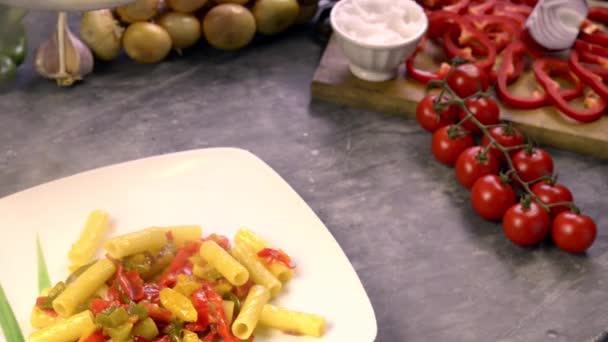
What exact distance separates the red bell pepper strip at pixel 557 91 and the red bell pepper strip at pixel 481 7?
22cm

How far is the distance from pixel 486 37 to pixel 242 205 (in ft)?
2.81

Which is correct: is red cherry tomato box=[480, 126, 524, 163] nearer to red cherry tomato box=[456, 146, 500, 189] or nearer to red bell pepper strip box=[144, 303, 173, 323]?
red cherry tomato box=[456, 146, 500, 189]

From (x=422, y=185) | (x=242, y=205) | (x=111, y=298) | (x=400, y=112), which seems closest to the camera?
(x=111, y=298)

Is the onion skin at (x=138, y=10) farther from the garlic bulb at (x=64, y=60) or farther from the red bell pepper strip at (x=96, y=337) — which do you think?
the red bell pepper strip at (x=96, y=337)

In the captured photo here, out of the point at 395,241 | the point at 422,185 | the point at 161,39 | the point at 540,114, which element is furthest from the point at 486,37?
the point at 161,39

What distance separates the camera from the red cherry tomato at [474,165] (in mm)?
1760

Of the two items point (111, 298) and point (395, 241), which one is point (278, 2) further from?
point (111, 298)

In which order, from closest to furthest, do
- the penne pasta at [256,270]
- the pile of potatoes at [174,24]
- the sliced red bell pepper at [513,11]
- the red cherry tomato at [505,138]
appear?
the penne pasta at [256,270] → the red cherry tomato at [505,138] → the pile of potatoes at [174,24] → the sliced red bell pepper at [513,11]

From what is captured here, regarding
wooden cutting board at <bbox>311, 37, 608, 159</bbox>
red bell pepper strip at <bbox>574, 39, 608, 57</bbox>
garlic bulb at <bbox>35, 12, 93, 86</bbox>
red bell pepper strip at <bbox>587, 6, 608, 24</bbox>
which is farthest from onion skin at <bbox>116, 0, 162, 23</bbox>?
red bell pepper strip at <bbox>587, 6, 608, 24</bbox>

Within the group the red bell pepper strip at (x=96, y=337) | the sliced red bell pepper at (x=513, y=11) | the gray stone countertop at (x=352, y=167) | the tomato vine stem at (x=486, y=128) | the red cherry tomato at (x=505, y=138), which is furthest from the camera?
the sliced red bell pepper at (x=513, y=11)

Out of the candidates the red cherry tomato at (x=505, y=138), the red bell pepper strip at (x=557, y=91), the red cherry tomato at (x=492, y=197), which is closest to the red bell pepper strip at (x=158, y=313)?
the red cherry tomato at (x=492, y=197)

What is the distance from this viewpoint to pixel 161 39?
2064 millimetres

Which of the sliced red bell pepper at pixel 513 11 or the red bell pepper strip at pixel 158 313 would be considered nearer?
the red bell pepper strip at pixel 158 313

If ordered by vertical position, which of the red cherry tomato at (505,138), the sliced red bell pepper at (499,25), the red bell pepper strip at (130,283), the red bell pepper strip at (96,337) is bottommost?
the red cherry tomato at (505,138)
